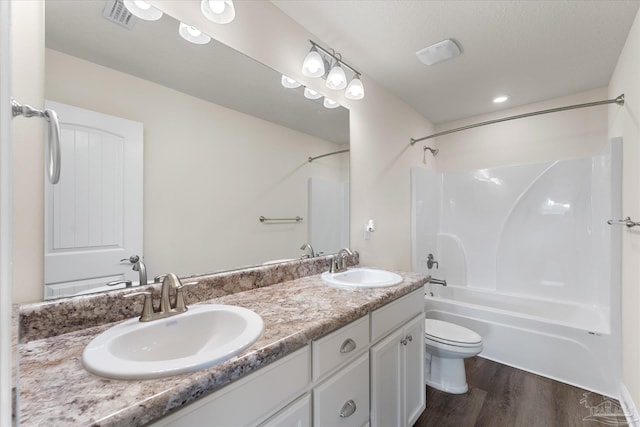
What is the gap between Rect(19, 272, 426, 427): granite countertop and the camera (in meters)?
0.52

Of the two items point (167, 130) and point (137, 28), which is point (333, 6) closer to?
point (137, 28)

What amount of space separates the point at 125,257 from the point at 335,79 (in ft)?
4.90

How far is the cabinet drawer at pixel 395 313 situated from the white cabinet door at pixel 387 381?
0.05m

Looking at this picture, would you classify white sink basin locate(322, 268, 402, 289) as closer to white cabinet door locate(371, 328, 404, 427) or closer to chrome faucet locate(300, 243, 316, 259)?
chrome faucet locate(300, 243, 316, 259)

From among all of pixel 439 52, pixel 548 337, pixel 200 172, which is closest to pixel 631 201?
pixel 548 337

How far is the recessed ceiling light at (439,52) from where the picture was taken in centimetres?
179

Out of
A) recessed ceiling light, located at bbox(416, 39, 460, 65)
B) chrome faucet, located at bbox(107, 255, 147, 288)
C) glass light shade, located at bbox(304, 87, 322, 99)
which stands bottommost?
chrome faucet, located at bbox(107, 255, 147, 288)

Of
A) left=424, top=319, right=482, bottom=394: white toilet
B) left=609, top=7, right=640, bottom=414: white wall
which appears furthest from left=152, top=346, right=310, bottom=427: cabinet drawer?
left=609, top=7, right=640, bottom=414: white wall

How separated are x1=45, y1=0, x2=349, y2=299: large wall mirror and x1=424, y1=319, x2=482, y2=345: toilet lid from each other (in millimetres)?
1125

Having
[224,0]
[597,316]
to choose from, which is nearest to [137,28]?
[224,0]

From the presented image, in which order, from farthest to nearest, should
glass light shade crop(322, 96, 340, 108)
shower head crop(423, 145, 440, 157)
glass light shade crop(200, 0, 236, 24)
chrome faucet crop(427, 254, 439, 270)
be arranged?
shower head crop(423, 145, 440, 157), chrome faucet crop(427, 254, 439, 270), glass light shade crop(322, 96, 340, 108), glass light shade crop(200, 0, 236, 24)

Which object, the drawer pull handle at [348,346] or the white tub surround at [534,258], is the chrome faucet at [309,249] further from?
the white tub surround at [534,258]

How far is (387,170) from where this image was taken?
2406 millimetres

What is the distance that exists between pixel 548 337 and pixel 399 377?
1.50 metres
